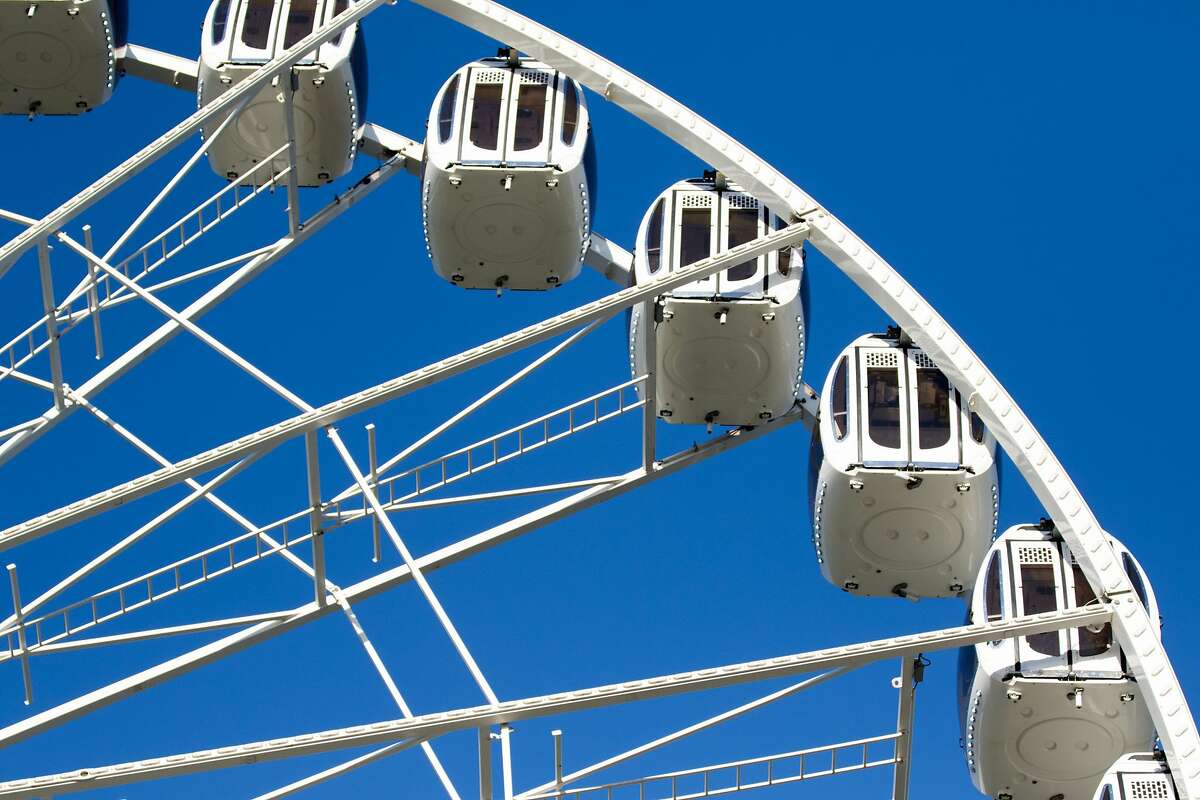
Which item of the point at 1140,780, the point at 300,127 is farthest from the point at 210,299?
the point at 1140,780

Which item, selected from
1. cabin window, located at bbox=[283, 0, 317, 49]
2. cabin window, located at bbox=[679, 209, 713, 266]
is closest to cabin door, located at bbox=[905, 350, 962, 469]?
cabin window, located at bbox=[679, 209, 713, 266]

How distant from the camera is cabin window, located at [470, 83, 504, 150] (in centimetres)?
3253

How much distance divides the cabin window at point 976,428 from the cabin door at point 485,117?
5.26m

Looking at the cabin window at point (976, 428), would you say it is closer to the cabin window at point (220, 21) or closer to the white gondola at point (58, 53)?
the cabin window at point (220, 21)

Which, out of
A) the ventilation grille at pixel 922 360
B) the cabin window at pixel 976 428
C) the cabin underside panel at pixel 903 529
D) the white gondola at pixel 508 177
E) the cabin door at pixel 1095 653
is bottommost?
the cabin door at pixel 1095 653

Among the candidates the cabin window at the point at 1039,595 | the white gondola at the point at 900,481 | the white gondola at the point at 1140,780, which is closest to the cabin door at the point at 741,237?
the white gondola at the point at 900,481

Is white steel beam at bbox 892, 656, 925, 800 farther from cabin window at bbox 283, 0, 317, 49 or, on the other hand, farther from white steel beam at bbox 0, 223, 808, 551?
cabin window at bbox 283, 0, 317, 49

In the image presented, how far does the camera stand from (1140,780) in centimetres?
2759

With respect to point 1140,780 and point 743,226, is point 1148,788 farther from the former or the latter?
point 743,226

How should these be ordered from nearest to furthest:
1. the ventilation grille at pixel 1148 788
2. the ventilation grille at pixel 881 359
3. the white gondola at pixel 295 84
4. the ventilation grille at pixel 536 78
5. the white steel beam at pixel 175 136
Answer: the ventilation grille at pixel 1148 788 → the white steel beam at pixel 175 136 → the ventilation grille at pixel 881 359 → the ventilation grille at pixel 536 78 → the white gondola at pixel 295 84

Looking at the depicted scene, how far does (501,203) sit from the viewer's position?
3253 cm

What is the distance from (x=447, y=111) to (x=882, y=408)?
5358mm

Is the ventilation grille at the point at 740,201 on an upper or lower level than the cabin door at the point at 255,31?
lower

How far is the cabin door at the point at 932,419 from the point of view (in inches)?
1204
